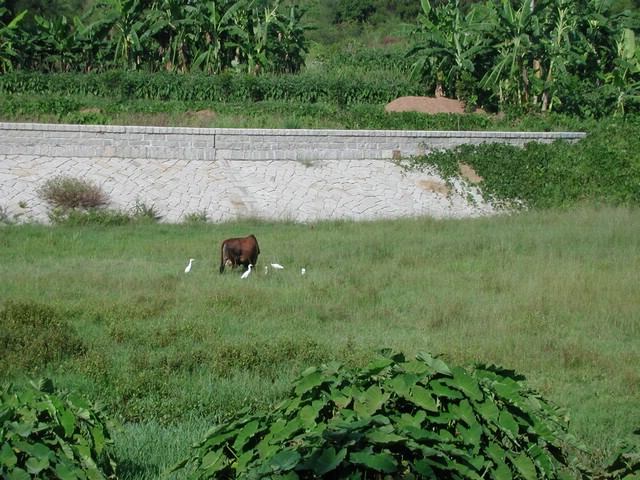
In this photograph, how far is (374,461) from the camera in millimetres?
4254

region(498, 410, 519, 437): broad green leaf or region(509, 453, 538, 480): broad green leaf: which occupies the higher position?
region(498, 410, 519, 437): broad green leaf

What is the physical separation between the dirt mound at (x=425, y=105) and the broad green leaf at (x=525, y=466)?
1056 inches

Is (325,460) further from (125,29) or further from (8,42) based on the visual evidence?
(125,29)

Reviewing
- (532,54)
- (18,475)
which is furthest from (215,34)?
(18,475)

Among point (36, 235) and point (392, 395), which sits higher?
point (392, 395)

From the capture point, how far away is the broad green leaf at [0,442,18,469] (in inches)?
173

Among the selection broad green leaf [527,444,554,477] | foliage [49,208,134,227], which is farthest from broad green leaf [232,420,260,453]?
foliage [49,208,134,227]

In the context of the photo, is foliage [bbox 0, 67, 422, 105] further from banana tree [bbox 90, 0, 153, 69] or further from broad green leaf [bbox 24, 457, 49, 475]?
broad green leaf [bbox 24, 457, 49, 475]

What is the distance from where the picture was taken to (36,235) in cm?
1958

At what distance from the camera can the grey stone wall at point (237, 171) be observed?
2412 centimetres

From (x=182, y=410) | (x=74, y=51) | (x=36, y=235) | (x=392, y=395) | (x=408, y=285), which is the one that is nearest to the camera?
(x=392, y=395)

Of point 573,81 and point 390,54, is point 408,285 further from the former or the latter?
point 390,54

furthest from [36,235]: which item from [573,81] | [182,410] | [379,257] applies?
[573,81]

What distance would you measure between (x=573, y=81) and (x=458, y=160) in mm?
7133
